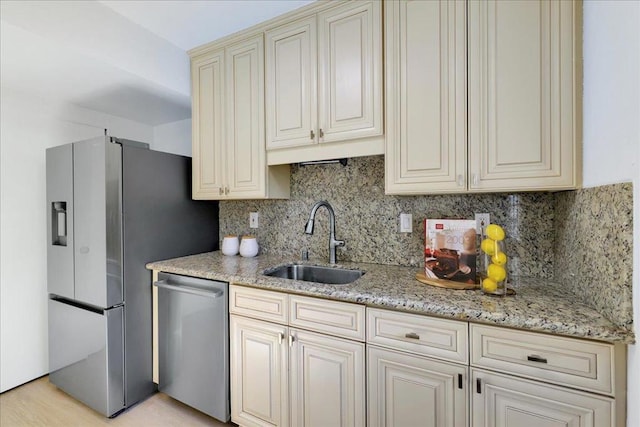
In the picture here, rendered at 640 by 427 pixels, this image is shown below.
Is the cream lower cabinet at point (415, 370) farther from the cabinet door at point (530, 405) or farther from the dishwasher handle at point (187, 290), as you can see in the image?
the dishwasher handle at point (187, 290)

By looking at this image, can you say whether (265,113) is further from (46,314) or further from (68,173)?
(46,314)

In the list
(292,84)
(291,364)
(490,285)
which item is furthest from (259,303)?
(292,84)

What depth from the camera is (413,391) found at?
117cm

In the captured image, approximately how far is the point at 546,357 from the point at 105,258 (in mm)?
2258

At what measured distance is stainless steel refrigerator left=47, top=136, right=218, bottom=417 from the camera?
1.79 metres

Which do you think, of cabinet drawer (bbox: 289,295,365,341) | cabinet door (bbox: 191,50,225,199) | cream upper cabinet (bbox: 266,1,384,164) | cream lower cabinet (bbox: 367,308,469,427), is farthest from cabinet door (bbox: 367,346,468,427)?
cabinet door (bbox: 191,50,225,199)

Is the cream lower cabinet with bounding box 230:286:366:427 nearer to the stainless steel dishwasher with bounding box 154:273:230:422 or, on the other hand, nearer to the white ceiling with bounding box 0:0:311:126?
the stainless steel dishwasher with bounding box 154:273:230:422

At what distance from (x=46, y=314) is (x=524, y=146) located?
Answer: 3477mm

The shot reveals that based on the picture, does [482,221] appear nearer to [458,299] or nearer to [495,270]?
[495,270]

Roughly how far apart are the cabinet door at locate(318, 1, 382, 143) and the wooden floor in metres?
1.97

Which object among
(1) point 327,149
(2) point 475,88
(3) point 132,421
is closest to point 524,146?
(2) point 475,88

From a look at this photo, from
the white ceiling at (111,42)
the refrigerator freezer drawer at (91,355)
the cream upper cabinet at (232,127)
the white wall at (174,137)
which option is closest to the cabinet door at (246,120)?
the cream upper cabinet at (232,127)

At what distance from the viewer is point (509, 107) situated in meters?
1.26

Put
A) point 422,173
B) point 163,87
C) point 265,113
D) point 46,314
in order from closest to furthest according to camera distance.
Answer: point 422,173
point 265,113
point 163,87
point 46,314
